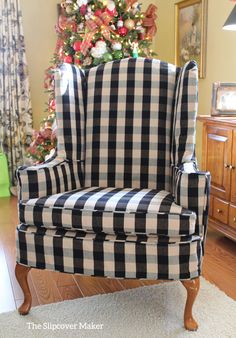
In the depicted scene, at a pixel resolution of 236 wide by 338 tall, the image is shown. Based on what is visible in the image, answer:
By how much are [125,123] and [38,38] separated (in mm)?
2305

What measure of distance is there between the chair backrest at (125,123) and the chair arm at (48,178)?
0.27 feet

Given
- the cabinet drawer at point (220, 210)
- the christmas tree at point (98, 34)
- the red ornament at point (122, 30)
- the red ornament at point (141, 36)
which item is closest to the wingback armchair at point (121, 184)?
the cabinet drawer at point (220, 210)

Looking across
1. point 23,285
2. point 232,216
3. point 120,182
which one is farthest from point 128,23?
point 23,285

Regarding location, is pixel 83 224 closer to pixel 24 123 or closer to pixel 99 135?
pixel 99 135

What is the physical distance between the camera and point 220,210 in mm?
2436

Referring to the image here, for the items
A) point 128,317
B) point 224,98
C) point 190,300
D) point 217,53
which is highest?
point 217,53

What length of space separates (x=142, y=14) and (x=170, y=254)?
2.16 m

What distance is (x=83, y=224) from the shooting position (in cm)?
158

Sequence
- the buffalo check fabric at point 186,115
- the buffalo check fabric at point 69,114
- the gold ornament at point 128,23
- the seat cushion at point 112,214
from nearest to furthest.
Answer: the seat cushion at point 112,214, the buffalo check fabric at point 186,115, the buffalo check fabric at point 69,114, the gold ornament at point 128,23

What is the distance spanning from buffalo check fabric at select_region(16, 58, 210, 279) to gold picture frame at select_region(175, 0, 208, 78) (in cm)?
132

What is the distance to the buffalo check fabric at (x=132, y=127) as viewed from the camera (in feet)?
6.58

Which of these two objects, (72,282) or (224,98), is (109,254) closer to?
(72,282)

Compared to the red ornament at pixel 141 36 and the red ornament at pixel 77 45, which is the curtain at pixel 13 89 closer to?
the red ornament at pixel 77 45

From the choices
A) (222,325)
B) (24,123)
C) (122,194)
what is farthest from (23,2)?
(222,325)
